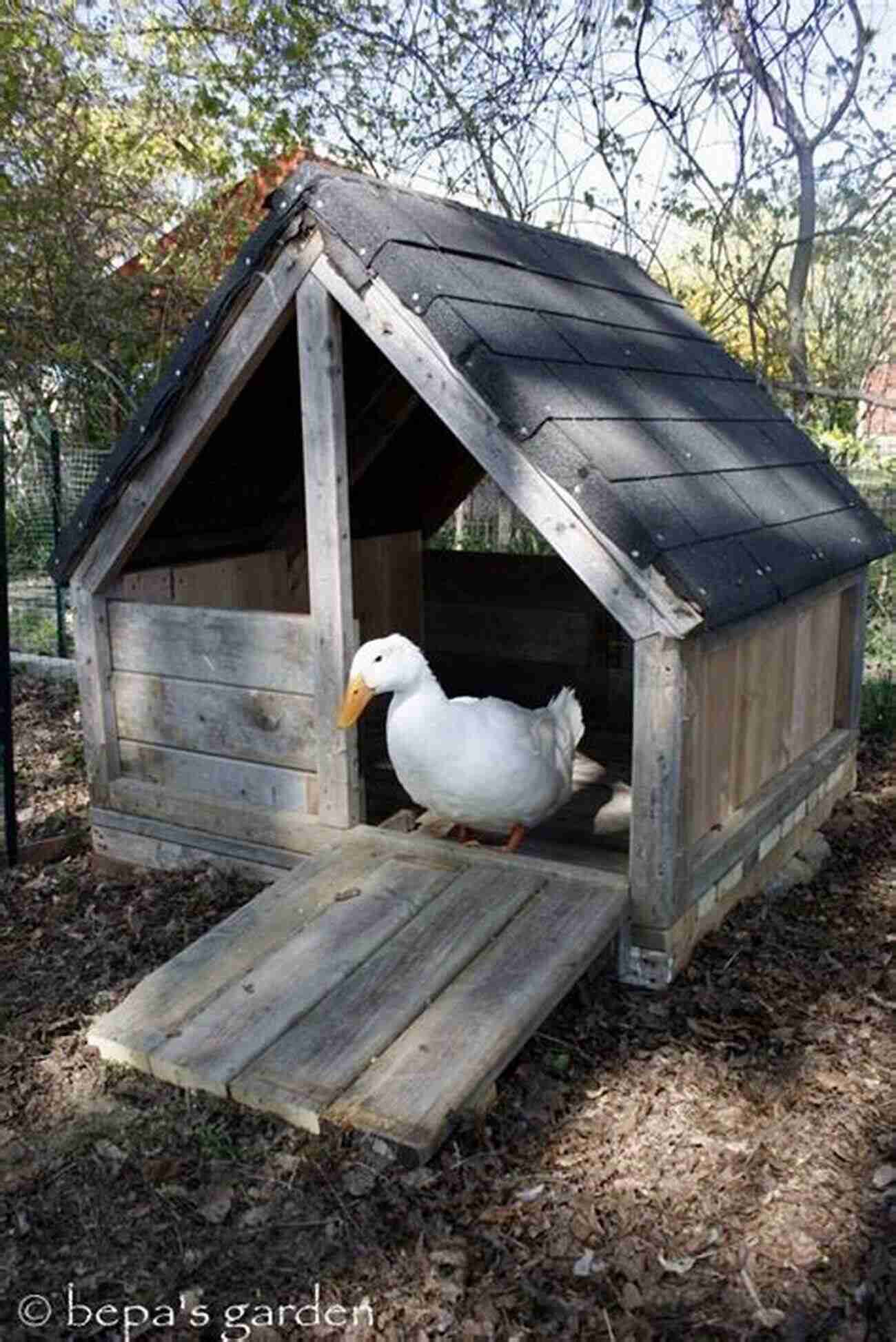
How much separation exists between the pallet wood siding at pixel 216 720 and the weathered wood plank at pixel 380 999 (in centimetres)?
91

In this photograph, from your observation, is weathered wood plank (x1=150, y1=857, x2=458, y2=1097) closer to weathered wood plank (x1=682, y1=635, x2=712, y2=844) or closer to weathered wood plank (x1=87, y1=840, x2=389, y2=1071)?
weathered wood plank (x1=87, y1=840, x2=389, y2=1071)

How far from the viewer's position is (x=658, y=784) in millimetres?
3383

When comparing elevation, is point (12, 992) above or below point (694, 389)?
below

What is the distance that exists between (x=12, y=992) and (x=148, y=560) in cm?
192

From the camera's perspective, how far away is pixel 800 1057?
3219mm

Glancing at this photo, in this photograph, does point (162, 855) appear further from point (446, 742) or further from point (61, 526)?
point (61, 526)

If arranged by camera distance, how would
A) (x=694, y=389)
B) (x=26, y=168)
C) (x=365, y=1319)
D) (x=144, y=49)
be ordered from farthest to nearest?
(x=144, y=49)
(x=26, y=168)
(x=694, y=389)
(x=365, y=1319)

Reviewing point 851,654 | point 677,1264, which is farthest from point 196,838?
point 851,654

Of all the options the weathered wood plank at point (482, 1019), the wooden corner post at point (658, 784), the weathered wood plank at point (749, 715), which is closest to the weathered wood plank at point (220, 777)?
the weathered wood plank at point (482, 1019)

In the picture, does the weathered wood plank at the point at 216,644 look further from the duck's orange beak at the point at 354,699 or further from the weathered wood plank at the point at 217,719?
the duck's orange beak at the point at 354,699

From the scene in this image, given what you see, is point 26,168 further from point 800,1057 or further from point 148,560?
point 800,1057

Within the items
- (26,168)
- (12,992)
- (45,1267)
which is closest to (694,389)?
(12,992)

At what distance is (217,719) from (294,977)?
4.69ft

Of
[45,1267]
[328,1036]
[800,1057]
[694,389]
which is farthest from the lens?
[694,389]
